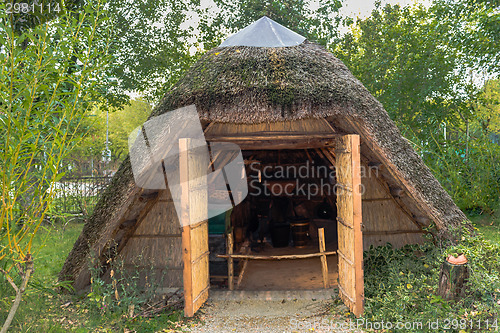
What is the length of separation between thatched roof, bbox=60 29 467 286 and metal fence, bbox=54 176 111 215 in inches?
182

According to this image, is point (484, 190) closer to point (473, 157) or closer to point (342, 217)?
point (473, 157)

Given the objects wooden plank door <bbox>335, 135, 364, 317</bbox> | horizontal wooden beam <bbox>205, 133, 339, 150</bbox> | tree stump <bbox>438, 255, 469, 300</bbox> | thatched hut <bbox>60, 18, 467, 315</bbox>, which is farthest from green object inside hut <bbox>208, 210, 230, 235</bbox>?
tree stump <bbox>438, 255, 469, 300</bbox>

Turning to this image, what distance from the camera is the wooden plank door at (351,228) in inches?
155

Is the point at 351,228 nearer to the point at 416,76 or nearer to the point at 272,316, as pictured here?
the point at 272,316

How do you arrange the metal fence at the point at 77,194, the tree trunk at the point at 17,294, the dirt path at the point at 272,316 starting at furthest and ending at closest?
the metal fence at the point at 77,194 → the dirt path at the point at 272,316 → the tree trunk at the point at 17,294

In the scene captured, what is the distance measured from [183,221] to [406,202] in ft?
10.2

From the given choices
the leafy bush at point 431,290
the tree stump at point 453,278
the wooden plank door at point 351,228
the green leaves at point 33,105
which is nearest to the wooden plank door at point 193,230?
the green leaves at point 33,105

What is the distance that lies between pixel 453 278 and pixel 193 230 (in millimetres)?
2828

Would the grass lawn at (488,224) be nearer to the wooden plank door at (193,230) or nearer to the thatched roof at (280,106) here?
the thatched roof at (280,106)

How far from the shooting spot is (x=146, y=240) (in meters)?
5.43

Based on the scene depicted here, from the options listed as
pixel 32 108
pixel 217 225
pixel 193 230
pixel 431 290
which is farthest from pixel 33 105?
pixel 431 290

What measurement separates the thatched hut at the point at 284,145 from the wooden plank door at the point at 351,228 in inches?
0.4

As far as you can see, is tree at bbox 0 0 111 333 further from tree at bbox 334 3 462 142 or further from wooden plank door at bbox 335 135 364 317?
tree at bbox 334 3 462 142

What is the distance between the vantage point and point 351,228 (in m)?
4.07
